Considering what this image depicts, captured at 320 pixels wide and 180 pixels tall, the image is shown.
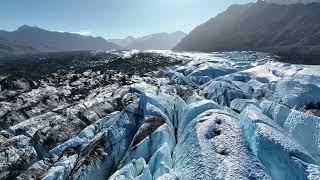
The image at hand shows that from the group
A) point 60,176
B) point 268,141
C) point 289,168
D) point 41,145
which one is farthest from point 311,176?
point 41,145

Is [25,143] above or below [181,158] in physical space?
below

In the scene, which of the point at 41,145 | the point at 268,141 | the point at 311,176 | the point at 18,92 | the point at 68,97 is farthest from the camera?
the point at 18,92

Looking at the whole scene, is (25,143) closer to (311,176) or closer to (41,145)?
(41,145)

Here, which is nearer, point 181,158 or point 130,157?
point 181,158

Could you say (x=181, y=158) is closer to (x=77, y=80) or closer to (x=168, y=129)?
(x=168, y=129)

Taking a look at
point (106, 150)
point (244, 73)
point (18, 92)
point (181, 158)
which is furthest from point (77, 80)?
point (181, 158)

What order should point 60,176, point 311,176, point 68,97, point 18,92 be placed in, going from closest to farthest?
point 311,176 → point 60,176 → point 68,97 → point 18,92
